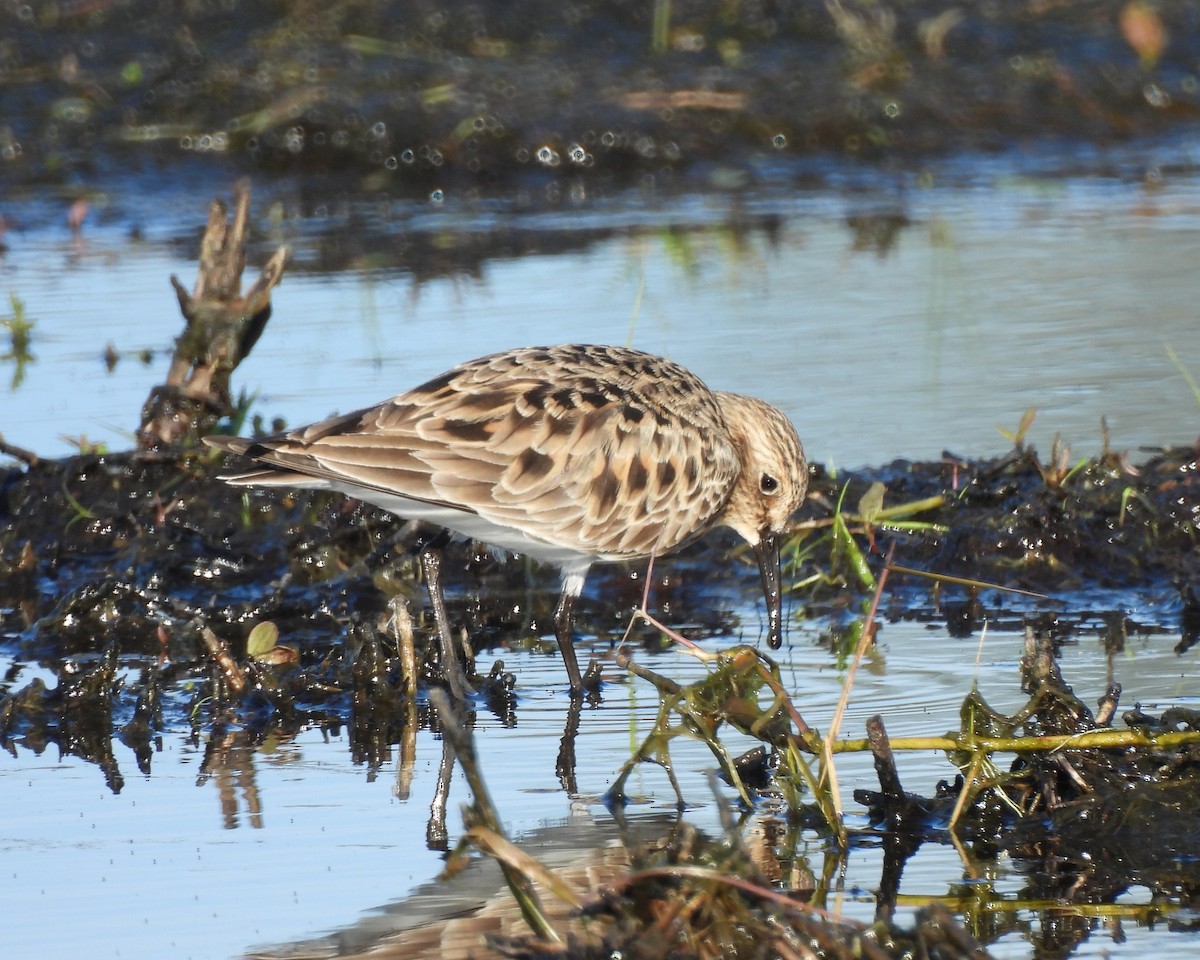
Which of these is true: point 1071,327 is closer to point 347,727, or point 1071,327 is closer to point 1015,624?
point 1015,624

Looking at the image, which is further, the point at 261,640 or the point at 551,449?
the point at 261,640

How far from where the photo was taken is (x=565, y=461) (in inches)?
262

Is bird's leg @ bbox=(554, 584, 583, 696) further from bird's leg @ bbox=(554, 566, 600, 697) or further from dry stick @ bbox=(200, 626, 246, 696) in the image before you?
dry stick @ bbox=(200, 626, 246, 696)

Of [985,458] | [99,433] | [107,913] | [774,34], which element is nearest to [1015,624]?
[985,458]

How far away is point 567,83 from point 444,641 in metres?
9.65

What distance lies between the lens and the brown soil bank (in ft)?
50.0

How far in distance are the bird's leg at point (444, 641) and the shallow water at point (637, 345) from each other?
24 centimetres

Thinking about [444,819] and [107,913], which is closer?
[107,913]

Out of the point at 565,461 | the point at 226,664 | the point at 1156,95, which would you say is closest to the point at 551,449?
the point at 565,461

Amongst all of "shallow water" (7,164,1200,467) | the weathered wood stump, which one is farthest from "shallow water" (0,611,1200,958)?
→ "shallow water" (7,164,1200,467)

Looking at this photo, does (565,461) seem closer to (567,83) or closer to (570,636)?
(570,636)

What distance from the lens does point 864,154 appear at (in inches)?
615

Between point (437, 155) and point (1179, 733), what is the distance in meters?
10.8

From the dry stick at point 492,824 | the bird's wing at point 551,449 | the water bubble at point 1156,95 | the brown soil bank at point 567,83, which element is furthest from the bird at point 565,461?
the water bubble at point 1156,95
